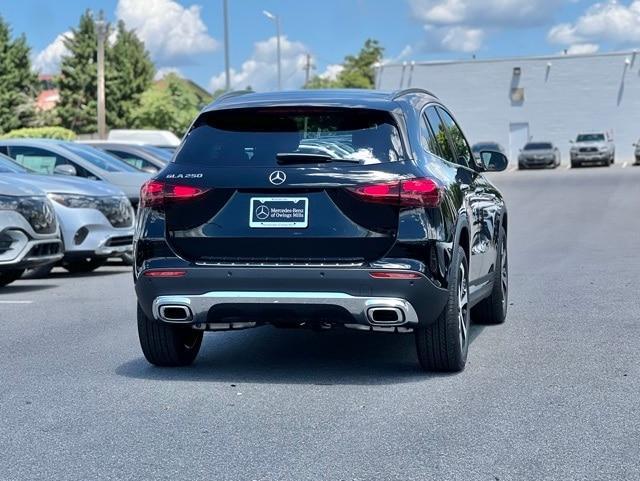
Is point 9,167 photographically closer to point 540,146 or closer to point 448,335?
point 448,335

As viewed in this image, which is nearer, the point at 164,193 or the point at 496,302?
the point at 164,193

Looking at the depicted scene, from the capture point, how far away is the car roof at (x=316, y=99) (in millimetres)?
7055

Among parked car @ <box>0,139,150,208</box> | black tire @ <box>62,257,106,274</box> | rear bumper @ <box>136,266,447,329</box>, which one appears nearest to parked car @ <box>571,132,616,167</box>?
parked car @ <box>0,139,150,208</box>

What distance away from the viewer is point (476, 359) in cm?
789

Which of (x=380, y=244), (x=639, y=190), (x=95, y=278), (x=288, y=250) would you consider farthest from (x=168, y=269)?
(x=639, y=190)

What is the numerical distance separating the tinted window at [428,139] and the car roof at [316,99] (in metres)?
0.23

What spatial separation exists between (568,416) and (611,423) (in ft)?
0.78

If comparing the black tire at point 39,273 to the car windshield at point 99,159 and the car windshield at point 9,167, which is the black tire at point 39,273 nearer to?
the car windshield at point 9,167

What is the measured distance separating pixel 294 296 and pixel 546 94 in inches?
2725

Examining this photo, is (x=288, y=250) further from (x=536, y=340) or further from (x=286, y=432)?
(x=536, y=340)

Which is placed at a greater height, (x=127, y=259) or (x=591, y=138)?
(x=591, y=138)

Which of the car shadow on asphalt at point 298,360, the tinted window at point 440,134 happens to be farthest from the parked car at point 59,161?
the tinted window at point 440,134

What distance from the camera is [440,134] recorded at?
8148mm

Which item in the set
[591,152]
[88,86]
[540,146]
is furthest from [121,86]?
[591,152]
